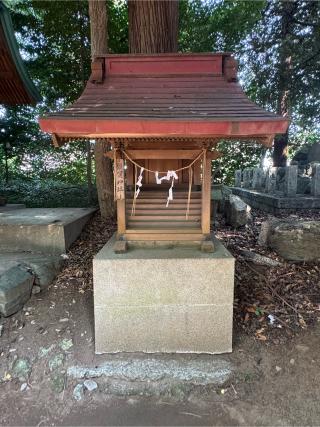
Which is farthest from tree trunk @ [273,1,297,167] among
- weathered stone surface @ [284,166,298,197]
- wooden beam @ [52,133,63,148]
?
wooden beam @ [52,133,63,148]

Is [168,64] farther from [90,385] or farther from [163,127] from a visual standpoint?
[90,385]

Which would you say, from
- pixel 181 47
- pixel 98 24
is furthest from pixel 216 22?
pixel 98 24

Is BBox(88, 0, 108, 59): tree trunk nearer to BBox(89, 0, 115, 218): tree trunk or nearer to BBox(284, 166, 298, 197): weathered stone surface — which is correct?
BBox(89, 0, 115, 218): tree trunk

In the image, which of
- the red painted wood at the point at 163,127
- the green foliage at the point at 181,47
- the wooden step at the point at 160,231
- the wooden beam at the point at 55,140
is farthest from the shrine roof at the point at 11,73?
the wooden step at the point at 160,231

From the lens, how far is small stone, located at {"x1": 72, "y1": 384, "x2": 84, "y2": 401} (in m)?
2.57

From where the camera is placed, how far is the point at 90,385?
266cm

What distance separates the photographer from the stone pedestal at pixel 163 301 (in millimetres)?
2834

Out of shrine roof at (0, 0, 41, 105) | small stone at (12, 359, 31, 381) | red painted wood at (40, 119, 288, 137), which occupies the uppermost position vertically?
shrine roof at (0, 0, 41, 105)

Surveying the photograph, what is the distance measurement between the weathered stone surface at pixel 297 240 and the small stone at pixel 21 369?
3.70 m

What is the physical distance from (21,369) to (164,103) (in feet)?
9.85

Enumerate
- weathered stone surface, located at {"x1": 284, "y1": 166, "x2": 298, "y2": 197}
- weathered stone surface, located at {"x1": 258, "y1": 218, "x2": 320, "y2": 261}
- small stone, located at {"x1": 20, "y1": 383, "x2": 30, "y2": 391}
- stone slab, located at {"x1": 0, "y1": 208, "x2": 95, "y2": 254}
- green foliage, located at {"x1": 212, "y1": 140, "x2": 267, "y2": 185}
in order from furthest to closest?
green foliage, located at {"x1": 212, "y1": 140, "x2": 267, "y2": 185}
weathered stone surface, located at {"x1": 284, "y1": 166, "x2": 298, "y2": 197}
stone slab, located at {"x1": 0, "y1": 208, "x2": 95, "y2": 254}
weathered stone surface, located at {"x1": 258, "y1": 218, "x2": 320, "y2": 261}
small stone, located at {"x1": 20, "y1": 383, "x2": 30, "y2": 391}

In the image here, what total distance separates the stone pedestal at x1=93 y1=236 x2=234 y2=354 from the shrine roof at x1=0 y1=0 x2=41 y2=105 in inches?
A: 150

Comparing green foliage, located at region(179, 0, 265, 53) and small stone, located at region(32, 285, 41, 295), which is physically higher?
green foliage, located at region(179, 0, 265, 53)

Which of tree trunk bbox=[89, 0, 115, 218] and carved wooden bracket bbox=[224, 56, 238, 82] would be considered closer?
carved wooden bracket bbox=[224, 56, 238, 82]
